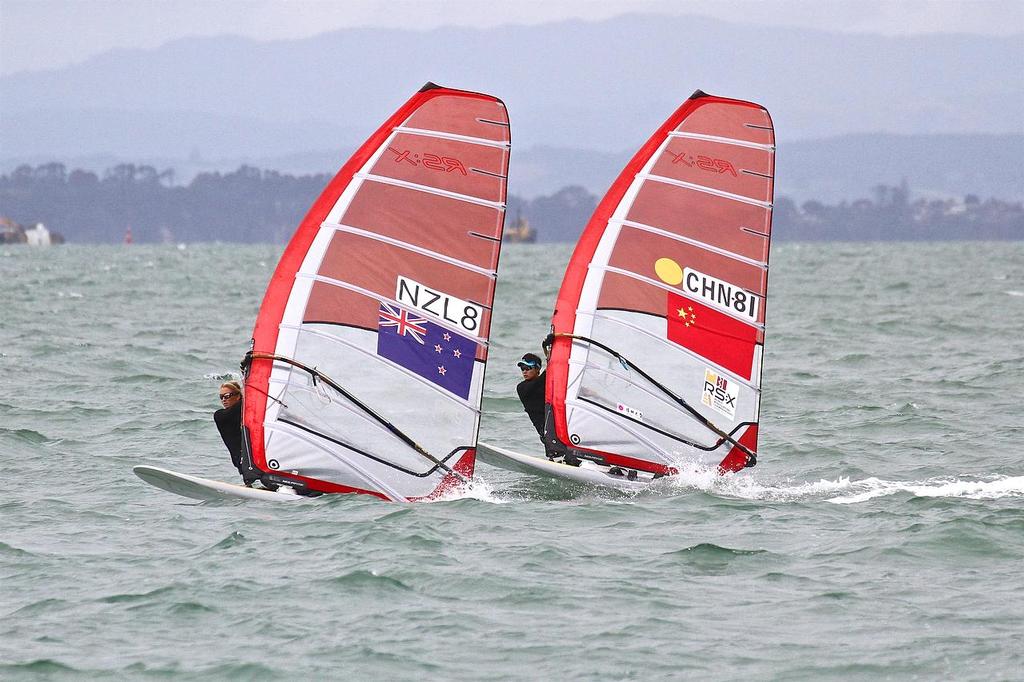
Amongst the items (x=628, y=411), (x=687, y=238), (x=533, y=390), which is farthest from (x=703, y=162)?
(x=533, y=390)

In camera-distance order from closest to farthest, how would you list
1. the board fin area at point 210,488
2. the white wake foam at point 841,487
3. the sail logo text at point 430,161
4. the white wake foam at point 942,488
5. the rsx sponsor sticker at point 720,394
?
the board fin area at point 210,488 → the sail logo text at point 430,161 → the white wake foam at point 942,488 → the white wake foam at point 841,487 → the rsx sponsor sticker at point 720,394

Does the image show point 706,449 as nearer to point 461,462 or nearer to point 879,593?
point 461,462

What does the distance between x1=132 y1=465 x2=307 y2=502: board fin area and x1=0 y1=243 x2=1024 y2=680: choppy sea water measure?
0.37 ft

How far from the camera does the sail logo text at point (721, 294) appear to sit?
11.9m

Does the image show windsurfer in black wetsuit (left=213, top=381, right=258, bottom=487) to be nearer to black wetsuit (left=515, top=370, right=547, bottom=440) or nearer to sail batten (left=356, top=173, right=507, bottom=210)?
sail batten (left=356, top=173, right=507, bottom=210)

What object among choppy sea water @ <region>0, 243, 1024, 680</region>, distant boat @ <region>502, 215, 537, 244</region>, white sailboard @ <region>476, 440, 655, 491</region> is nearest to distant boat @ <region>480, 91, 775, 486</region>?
white sailboard @ <region>476, 440, 655, 491</region>

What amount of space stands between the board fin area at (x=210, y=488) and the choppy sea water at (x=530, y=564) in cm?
11

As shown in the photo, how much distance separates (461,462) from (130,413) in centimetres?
610

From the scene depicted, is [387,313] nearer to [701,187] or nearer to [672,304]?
[672,304]

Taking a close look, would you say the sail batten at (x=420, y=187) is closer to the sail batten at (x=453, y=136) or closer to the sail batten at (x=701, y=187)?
the sail batten at (x=453, y=136)

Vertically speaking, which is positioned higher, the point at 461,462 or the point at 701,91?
the point at 701,91

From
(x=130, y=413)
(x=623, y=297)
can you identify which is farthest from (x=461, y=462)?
(x=130, y=413)

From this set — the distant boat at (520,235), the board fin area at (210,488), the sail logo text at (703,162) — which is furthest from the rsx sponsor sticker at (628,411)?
the distant boat at (520,235)

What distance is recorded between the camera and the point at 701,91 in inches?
467
